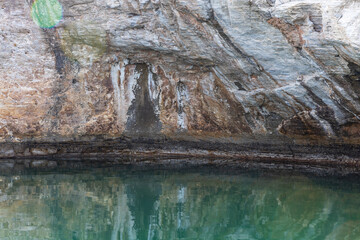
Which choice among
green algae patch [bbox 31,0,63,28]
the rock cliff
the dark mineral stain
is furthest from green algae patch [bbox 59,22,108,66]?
the dark mineral stain

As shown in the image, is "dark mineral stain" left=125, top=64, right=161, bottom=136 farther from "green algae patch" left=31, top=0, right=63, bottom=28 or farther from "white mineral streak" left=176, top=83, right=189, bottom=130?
"green algae patch" left=31, top=0, right=63, bottom=28

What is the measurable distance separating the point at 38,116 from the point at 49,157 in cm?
96

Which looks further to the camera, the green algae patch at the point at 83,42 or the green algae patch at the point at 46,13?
the green algae patch at the point at 83,42

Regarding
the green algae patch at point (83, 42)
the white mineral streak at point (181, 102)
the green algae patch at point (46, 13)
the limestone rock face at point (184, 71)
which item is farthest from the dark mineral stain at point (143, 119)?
the green algae patch at point (46, 13)

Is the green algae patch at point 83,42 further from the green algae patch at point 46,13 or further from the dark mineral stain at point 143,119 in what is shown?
the dark mineral stain at point 143,119

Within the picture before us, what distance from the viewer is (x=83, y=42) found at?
8.68 m

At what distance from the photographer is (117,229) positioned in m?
5.21

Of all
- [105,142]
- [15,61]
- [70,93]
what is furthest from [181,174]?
[15,61]

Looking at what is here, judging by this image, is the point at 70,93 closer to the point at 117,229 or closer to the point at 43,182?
the point at 43,182

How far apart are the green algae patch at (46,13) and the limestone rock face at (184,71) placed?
101 millimetres

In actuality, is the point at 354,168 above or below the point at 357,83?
below

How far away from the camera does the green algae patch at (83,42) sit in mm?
8328

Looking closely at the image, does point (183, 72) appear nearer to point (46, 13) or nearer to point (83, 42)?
point (83, 42)

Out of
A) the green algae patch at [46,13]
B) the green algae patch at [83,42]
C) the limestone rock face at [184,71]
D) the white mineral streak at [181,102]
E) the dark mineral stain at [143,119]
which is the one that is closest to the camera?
the limestone rock face at [184,71]
